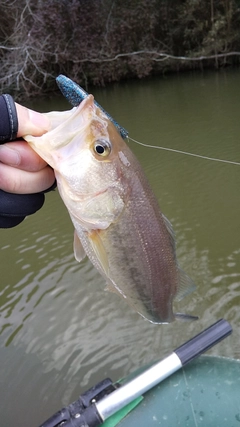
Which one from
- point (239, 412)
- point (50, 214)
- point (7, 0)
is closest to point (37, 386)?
point (239, 412)

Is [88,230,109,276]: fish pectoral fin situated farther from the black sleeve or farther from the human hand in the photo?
the black sleeve

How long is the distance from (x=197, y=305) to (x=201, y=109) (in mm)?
9948

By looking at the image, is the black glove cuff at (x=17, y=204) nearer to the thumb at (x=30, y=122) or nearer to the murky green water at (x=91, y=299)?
the thumb at (x=30, y=122)

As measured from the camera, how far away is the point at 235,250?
17.5ft

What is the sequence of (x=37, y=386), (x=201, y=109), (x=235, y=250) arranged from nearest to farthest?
(x=37, y=386) < (x=235, y=250) < (x=201, y=109)

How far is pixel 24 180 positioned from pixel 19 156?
10 centimetres

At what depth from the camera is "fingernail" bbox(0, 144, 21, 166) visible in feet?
4.80

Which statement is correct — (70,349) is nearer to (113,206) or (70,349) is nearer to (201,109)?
(113,206)

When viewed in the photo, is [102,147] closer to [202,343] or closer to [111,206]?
[111,206]

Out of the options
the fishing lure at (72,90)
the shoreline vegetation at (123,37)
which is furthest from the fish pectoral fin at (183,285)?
the shoreline vegetation at (123,37)

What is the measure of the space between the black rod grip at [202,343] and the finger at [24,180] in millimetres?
1262

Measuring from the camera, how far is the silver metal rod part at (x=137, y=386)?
6.90 feet

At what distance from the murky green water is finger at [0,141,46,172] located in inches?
116

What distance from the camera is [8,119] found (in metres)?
1.38
